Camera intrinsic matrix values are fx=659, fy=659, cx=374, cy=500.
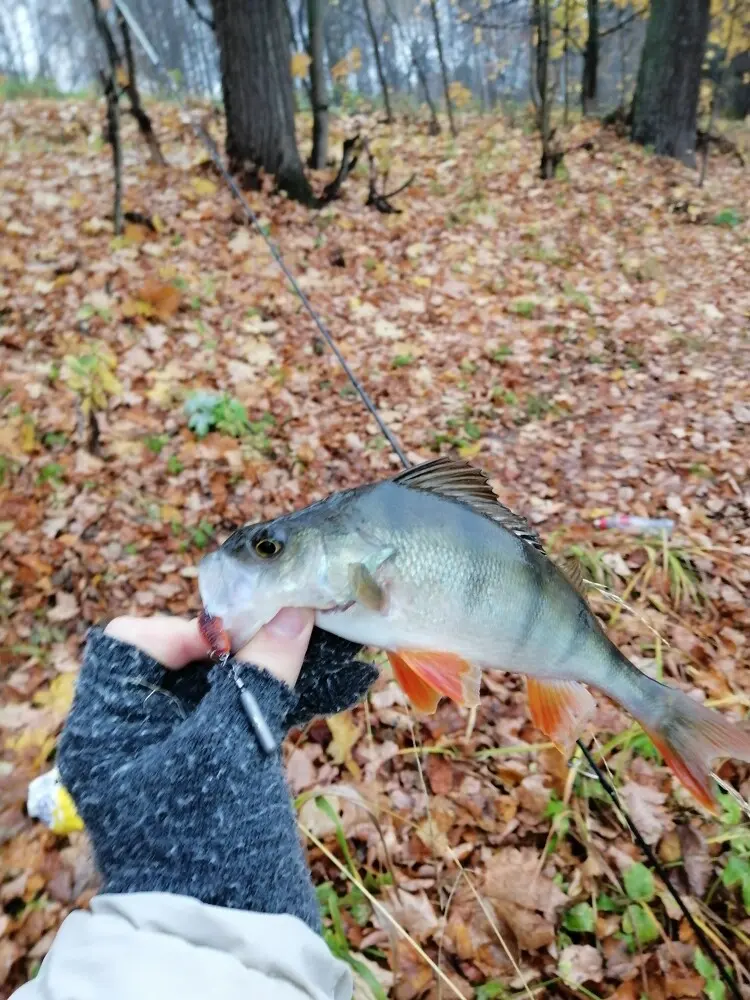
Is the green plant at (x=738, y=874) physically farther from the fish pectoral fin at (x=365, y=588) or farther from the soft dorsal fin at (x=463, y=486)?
the fish pectoral fin at (x=365, y=588)

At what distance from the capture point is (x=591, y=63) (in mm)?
13359

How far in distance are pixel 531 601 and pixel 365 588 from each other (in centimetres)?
41

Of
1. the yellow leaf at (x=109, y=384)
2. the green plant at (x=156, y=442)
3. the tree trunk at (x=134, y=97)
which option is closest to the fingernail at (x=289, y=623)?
the green plant at (x=156, y=442)

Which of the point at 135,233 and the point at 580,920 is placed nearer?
the point at 580,920

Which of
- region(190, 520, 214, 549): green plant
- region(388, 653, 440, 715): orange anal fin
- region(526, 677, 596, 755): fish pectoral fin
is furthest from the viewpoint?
region(190, 520, 214, 549): green plant

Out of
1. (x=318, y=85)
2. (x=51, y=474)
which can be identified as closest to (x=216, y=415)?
(x=51, y=474)

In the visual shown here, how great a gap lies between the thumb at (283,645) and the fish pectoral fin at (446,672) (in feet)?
0.80

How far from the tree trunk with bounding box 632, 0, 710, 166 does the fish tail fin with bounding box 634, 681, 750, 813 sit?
12.5 metres

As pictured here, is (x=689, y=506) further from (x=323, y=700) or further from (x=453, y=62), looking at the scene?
(x=453, y=62)

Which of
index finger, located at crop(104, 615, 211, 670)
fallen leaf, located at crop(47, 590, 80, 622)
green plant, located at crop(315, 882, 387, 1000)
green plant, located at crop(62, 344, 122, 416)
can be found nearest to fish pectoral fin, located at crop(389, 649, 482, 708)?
index finger, located at crop(104, 615, 211, 670)

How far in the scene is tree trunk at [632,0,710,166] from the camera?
10.9m

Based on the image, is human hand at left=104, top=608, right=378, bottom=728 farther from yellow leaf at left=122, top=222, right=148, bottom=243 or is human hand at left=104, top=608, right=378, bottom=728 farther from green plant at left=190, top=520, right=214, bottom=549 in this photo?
yellow leaf at left=122, top=222, right=148, bottom=243

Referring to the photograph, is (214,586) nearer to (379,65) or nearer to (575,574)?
(575,574)

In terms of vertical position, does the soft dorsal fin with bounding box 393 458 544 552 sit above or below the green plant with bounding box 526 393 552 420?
above
